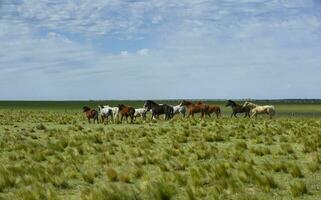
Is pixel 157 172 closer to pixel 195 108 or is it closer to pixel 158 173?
pixel 158 173

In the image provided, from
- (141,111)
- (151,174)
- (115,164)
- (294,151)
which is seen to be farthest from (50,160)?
(141,111)

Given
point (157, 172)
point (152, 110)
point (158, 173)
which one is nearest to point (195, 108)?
point (152, 110)

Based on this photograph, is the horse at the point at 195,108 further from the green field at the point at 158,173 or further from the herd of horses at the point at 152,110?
the green field at the point at 158,173

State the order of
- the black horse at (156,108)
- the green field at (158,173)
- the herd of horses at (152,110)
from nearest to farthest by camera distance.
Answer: the green field at (158,173)
the herd of horses at (152,110)
the black horse at (156,108)

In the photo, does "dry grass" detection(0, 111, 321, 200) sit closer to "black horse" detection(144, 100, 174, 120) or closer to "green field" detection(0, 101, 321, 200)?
"green field" detection(0, 101, 321, 200)

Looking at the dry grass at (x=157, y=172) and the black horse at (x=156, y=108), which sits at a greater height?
the black horse at (x=156, y=108)

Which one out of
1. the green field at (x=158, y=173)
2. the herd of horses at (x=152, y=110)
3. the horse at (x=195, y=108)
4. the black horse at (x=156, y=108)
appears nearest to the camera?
the green field at (x=158, y=173)

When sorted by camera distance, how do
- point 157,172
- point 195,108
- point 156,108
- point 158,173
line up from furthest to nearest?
point 195,108, point 156,108, point 157,172, point 158,173

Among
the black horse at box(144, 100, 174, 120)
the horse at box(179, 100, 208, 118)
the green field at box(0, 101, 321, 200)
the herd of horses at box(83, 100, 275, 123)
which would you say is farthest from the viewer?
the horse at box(179, 100, 208, 118)

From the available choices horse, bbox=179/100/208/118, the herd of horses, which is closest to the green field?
the herd of horses

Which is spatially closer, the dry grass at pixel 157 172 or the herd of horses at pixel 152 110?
the dry grass at pixel 157 172

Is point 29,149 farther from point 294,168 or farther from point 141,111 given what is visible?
point 141,111

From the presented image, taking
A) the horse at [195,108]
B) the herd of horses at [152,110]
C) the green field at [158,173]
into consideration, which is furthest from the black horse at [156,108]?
the green field at [158,173]

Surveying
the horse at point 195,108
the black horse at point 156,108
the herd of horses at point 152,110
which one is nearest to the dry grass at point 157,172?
the herd of horses at point 152,110
